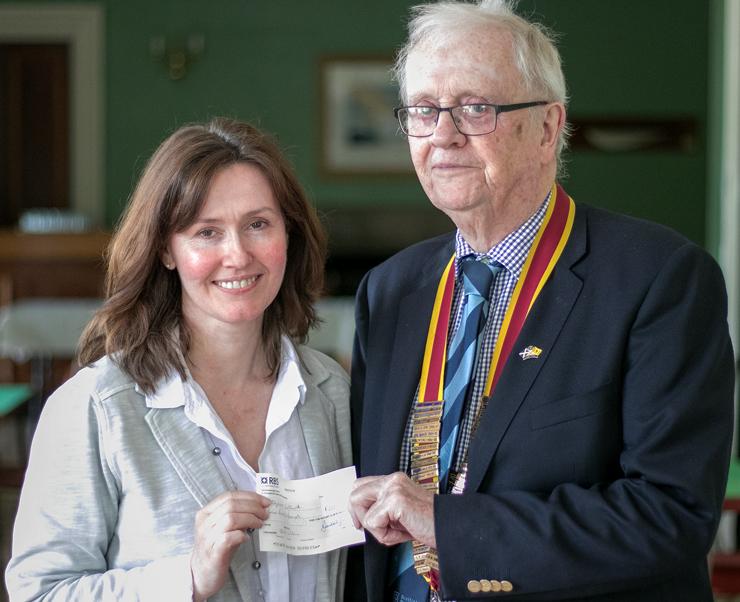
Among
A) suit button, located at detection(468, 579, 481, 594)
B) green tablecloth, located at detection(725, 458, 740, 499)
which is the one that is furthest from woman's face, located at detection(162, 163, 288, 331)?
green tablecloth, located at detection(725, 458, 740, 499)

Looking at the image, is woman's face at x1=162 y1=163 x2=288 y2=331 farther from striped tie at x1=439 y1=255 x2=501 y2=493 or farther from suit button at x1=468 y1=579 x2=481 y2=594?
suit button at x1=468 y1=579 x2=481 y2=594

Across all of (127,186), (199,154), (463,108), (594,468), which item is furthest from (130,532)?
(127,186)

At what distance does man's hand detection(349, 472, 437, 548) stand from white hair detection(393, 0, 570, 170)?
30.2 inches

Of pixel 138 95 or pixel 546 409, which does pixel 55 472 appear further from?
pixel 138 95

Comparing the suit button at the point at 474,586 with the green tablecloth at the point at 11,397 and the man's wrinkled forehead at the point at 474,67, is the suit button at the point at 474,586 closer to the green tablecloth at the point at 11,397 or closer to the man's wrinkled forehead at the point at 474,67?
the man's wrinkled forehead at the point at 474,67

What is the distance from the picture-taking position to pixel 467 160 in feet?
6.15

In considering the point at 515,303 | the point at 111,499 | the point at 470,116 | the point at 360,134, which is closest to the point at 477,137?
the point at 470,116

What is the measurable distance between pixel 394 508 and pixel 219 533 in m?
0.29

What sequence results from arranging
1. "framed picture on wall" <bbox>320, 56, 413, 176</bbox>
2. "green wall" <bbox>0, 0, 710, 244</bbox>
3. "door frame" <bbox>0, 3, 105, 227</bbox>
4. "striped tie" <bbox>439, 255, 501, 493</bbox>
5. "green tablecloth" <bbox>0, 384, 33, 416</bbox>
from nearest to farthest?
"striped tie" <bbox>439, 255, 501, 493</bbox>, "green tablecloth" <bbox>0, 384, 33, 416</bbox>, "door frame" <bbox>0, 3, 105, 227</bbox>, "green wall" <bbox>0, 0, 710, 244</bbox>, "framed picture on wall" <bbox>320, 56, 413, 176</bbox>

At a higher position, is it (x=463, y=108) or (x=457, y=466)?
(x=463, y=108)

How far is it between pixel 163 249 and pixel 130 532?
0.54m

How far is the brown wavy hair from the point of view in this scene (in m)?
1.88

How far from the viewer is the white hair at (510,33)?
186 centimetres

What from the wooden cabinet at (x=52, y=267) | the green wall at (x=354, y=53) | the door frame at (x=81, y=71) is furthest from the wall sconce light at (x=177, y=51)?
the wooden cabinet at (x=52, y=267)
